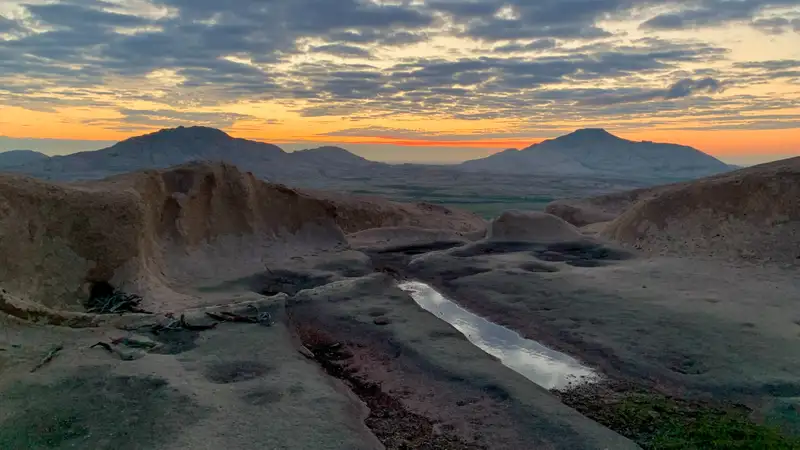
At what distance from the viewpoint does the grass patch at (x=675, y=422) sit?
1242cm

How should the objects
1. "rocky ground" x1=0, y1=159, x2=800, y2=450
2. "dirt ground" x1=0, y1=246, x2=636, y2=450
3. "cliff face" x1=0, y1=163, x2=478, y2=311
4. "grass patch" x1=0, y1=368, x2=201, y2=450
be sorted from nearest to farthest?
"grass patch" x1=0, y1=368, x2=201, y2=450, "dirt ground" x1=0, y1=246, x2=636, y2=450, "rocky ground" x1=0, y1=159, x2=800, y2=450, "cliff face" x1=0, y1=163, x2=478, y2=311

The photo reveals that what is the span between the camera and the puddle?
17.1 metres

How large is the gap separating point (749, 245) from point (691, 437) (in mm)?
21995

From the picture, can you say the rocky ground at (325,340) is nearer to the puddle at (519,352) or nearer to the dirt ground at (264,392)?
the dirt ground at (264,392)

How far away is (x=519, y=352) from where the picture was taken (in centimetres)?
1961

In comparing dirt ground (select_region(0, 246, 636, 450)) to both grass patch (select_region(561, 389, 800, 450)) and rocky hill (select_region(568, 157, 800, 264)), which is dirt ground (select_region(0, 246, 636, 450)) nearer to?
grass patch (select_region(561, 389, 800, 450))

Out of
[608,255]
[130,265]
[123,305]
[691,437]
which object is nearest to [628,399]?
[691,437]

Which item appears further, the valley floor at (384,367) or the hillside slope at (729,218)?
the hillside slope at (729,218)

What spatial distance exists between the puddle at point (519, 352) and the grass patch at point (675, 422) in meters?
1.33

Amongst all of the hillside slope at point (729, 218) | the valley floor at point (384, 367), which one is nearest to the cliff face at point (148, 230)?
the valley floor at point (384, 367)

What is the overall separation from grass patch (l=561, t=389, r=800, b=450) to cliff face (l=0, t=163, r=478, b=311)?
1803cm

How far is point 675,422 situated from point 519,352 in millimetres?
6500

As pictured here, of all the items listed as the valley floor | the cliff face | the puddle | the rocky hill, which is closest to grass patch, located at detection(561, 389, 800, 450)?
the valley floor

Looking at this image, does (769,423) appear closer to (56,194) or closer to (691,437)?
(691,437)
